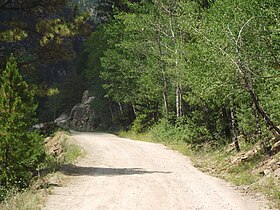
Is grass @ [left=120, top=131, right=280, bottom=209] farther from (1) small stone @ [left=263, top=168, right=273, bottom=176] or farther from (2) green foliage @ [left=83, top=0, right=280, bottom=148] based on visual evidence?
(2) green foliage @ [left=83, top=0, right=280, bottom=148]

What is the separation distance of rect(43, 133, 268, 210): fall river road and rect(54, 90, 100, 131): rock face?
37389 millimetres

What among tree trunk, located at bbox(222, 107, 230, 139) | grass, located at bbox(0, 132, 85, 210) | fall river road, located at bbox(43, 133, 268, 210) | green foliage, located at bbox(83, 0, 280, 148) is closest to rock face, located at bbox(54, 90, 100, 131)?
green foliage, located at bbox(83, 0, 280, 148)

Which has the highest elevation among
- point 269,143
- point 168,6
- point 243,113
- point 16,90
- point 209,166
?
point 168,6

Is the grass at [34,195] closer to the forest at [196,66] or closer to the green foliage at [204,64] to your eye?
the forest at [196,66]

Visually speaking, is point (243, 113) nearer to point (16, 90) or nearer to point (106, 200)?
point (106, 200)

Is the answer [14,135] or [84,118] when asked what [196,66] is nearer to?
[14,135]

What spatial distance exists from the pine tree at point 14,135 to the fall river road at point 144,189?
1478 mm

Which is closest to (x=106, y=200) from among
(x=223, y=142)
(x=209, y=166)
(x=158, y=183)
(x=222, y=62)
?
(x=158, y=183)

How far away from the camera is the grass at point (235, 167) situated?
35.0ft

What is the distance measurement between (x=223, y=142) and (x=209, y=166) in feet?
11.8

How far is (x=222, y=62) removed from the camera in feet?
40.6

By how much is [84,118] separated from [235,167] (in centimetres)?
4509

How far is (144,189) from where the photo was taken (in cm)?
1111

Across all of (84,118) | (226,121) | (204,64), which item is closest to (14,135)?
(204,64)
